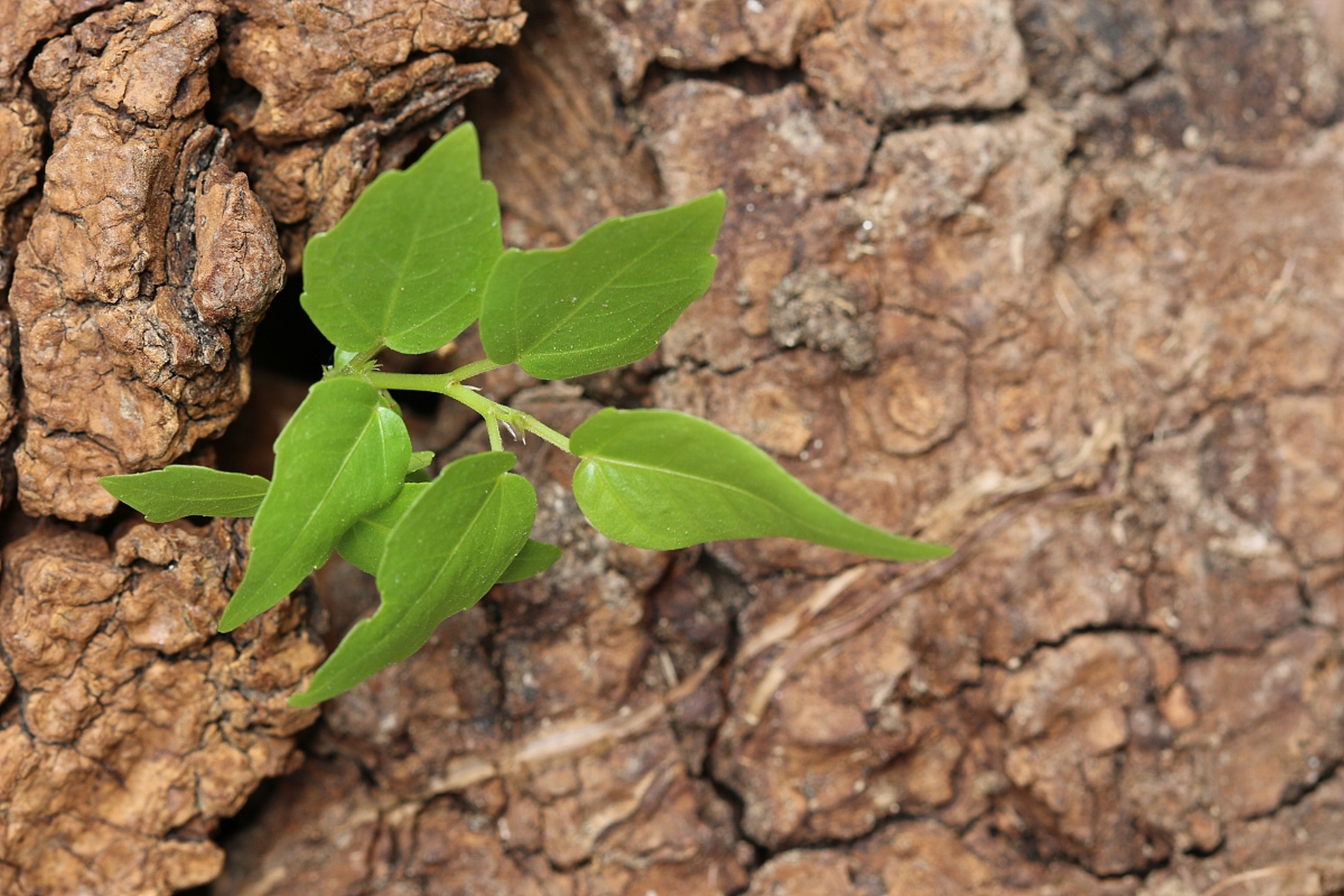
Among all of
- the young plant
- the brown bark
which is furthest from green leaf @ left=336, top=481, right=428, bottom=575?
the brown bark

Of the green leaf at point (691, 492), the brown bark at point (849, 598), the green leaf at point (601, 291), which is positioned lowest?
the brown bark at point (849, 598)

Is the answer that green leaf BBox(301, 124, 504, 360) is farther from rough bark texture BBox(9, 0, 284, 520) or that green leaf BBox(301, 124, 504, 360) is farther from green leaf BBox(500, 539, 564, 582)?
green leaf BBox(500, 539, 564, 582)

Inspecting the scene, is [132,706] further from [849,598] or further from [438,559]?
[849,598]

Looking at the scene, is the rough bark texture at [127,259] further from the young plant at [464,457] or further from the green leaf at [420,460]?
the green leaf at [420,460]

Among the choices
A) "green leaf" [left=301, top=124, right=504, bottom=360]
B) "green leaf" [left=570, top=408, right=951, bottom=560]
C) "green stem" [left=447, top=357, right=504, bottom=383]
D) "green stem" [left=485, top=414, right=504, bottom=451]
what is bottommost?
"green leaf" [left=570, top=408, right=951, bottom=560]

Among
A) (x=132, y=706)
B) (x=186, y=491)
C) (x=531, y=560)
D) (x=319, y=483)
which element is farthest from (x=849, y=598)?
(x=132, y=706)

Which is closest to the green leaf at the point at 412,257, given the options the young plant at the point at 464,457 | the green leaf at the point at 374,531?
the young plant at the point at 464,457

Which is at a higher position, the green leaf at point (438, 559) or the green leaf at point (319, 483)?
the green leaf at point (319, 483)
